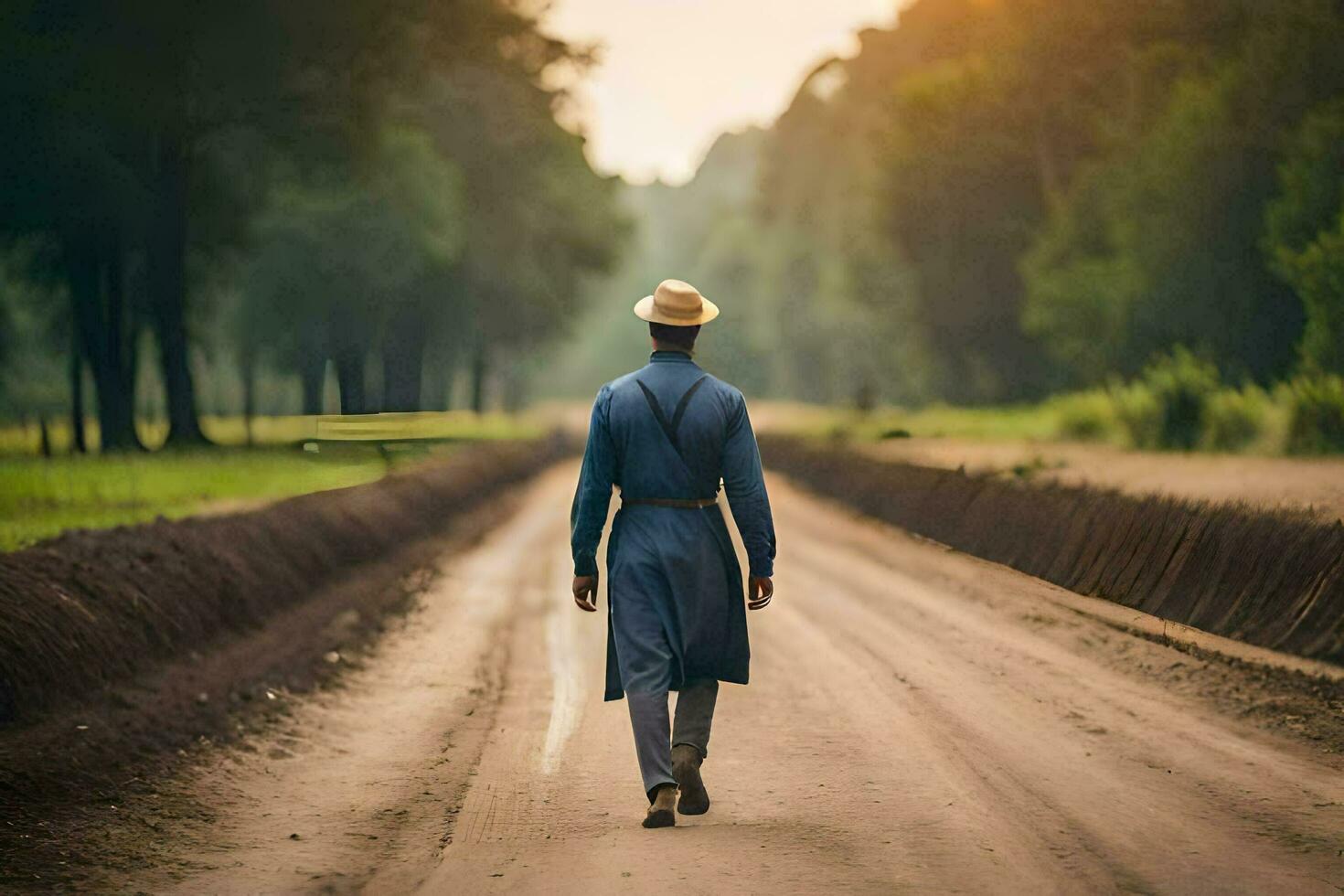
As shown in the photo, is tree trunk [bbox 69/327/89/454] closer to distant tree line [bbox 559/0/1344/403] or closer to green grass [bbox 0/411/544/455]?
green grass [bbox 0/411/544/455]

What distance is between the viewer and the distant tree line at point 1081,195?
32688 millimetres

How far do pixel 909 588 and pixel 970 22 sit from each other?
173 feet

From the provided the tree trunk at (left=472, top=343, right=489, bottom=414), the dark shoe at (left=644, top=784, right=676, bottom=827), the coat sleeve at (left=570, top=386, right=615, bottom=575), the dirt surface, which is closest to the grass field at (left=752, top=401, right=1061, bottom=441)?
the dirt surface

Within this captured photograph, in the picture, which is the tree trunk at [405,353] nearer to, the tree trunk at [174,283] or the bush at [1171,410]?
the tree trunk at [174,283]

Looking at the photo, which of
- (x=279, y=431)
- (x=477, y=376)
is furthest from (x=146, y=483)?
(x=477, y=376)

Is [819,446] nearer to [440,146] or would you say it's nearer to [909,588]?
[440,146]

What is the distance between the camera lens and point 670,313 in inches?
289

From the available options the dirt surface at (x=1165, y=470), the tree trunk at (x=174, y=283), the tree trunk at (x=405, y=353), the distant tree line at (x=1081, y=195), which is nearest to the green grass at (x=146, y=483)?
the tree trunk at (x=174, y=283)

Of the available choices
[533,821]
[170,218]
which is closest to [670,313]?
[533,821]

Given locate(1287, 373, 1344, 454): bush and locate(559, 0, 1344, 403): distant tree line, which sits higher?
locate(559, 0, 1344, 403): distant tree line

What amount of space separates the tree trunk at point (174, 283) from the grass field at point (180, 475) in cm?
107

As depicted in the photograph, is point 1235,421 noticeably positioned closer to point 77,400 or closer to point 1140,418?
point 1140,418

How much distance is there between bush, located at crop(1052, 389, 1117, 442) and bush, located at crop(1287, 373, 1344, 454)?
777 centimetres

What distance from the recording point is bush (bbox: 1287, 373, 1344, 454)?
824 inches
